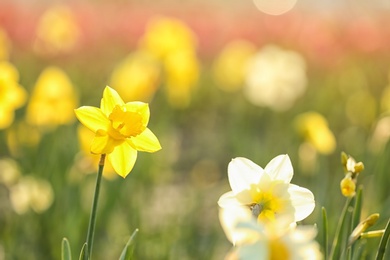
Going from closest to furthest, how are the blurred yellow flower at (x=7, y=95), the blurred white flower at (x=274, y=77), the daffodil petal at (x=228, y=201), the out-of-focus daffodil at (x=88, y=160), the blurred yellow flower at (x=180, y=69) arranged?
the daffodil petal at (x=228, y=201)
the blurred yellow flower at (x=7, y=95)
the out-of-focus daffodil at (x=88, y=160)
the blurred yellow flower at (x=180, y=69)
the blurred white flower at (x=274, y=77)

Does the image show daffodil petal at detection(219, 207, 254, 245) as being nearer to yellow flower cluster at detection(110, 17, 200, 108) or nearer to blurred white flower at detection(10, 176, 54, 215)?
blurred white flower at detection(10, 176, 54, 215)

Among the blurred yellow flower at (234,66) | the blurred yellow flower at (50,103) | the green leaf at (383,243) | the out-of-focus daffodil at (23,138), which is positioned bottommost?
the blurred yellow flower at (234,66)

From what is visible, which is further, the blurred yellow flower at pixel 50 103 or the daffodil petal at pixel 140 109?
the blurred yellow flower at pixel 50 103

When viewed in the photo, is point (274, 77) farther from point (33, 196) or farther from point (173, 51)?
point (33, 196)

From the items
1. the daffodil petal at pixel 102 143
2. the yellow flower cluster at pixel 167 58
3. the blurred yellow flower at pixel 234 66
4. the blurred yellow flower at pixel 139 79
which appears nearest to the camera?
the daffodil petal at pixel 102 143

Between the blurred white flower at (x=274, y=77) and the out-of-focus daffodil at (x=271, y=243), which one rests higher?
the out-of-focus daffodil at (x=271, y=243)

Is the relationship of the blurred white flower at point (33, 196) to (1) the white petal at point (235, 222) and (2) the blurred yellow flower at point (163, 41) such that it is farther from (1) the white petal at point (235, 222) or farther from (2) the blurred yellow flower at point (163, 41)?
(1) the white petal at point (235, 222)

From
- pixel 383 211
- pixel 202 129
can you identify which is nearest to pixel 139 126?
pixel 383 211

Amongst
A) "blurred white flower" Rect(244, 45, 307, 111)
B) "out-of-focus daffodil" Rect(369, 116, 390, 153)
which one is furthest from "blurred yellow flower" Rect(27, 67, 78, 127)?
"blurred white flower" Rect(244, 45, 307, 111)

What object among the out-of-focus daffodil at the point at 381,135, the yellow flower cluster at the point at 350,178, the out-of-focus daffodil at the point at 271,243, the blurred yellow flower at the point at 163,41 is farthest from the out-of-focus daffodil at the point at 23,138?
the out-of-focus daffodil at the point at 271,243
